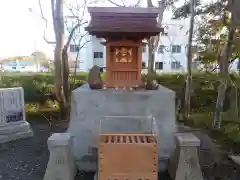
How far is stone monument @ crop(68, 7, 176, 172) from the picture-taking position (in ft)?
14.3

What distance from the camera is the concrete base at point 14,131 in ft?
19.4

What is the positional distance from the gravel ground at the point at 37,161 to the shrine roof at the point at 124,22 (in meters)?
2.35

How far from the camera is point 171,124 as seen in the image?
14.5 ft

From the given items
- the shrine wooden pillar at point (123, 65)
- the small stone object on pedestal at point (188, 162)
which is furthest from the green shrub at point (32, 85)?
the small stone object on pedestal at point (188, 162)

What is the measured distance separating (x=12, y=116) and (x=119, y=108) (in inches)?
121

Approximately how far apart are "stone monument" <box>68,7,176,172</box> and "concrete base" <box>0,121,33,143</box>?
7.42ft

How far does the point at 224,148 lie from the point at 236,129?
0.51 metres

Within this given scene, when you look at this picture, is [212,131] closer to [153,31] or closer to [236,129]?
[236,129]

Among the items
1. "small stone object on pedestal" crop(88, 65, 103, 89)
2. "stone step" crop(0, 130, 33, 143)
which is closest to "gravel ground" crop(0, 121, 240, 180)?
"stone step" crop(0, 130, 33, 143)

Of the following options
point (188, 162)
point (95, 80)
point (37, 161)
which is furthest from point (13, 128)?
point (188, 162)

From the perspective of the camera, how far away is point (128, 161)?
321cm

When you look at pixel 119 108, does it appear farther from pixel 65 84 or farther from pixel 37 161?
pixel 65 84

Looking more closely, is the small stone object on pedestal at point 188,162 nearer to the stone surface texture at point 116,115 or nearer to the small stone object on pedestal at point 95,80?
the stone surface texture at point 116,115

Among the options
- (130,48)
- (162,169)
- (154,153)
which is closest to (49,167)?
(154,153)
